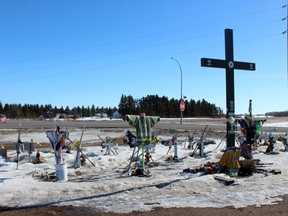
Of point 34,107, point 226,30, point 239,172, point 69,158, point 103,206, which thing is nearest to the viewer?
point 103,206

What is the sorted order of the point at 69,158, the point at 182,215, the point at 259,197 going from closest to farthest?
1. the point at 182,215
2. the point at 259,197
3. the point at 69,158

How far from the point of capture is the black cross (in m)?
12.6

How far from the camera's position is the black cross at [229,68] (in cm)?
1258

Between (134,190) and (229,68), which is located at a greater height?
(229,68)

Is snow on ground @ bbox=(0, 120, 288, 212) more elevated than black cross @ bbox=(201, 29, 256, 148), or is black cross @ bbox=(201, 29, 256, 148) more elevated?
black cross @ bbox=(201, 29, 256, 148)

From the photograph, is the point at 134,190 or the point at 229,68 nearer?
the point at 134,190

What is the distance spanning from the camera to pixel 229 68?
13.1m

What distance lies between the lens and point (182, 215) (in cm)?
677

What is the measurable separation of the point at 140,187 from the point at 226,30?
7.13m

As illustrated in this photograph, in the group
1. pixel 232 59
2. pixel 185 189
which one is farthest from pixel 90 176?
pixel 232 59

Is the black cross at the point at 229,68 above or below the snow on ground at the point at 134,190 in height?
above

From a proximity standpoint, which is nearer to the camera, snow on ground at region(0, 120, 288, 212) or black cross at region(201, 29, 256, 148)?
snow on ground at region(0, 120, 288, 212)

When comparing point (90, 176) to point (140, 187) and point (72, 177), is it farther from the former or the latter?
point (140, 187)

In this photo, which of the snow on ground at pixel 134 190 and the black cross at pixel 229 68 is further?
the black cross at pixel 229 68
